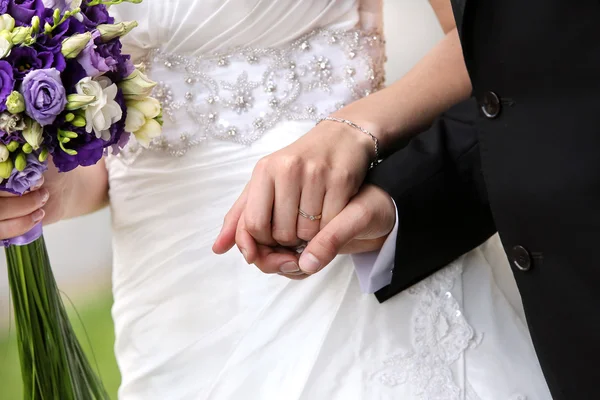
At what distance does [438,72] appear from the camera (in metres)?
1.07

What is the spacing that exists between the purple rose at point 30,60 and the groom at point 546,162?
0.37 metres

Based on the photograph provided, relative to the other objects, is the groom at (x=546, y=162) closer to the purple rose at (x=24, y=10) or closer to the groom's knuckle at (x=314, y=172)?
the groom's knuckle at (x=314, y=172)

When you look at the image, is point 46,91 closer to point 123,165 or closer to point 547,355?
point 123,165

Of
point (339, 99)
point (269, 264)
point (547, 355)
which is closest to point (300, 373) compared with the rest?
point (269, 264)

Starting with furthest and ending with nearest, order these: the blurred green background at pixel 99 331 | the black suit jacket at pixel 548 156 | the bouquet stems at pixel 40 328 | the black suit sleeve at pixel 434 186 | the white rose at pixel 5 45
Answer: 1. the blurred green background at pixel 99 331
2. the bouquet stems at pixel 40 328
3. the black suit sleeve at pixel 434 186
4. the white rose at pixel 5 45
5. the black suit jacket at pixel 548 156

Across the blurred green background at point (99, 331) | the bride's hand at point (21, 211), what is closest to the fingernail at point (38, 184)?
the bride's hand at point (21, 211)

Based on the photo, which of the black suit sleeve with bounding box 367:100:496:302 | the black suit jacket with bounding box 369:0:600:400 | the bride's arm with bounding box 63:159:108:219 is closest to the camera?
the black suit jacket with bounding box 369:0:600:400

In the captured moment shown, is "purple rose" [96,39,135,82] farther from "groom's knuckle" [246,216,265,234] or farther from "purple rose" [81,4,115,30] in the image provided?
"groom's knuckle" [246,216,265,234]

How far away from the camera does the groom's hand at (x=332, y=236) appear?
83cm

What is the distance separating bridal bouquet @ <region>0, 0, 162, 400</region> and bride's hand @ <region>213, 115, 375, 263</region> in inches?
7.3

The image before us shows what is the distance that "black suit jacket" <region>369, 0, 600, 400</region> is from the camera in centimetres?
68

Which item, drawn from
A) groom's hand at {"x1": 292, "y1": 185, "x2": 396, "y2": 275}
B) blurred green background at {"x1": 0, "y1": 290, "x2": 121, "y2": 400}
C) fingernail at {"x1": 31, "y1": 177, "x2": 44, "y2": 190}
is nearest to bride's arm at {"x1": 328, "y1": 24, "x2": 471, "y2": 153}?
groom's hand at {"x1": 292, "y1": 185, "x2": 396, "y2": 275}

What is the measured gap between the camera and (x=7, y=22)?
0.81 m

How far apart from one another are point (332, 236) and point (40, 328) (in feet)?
1.66
